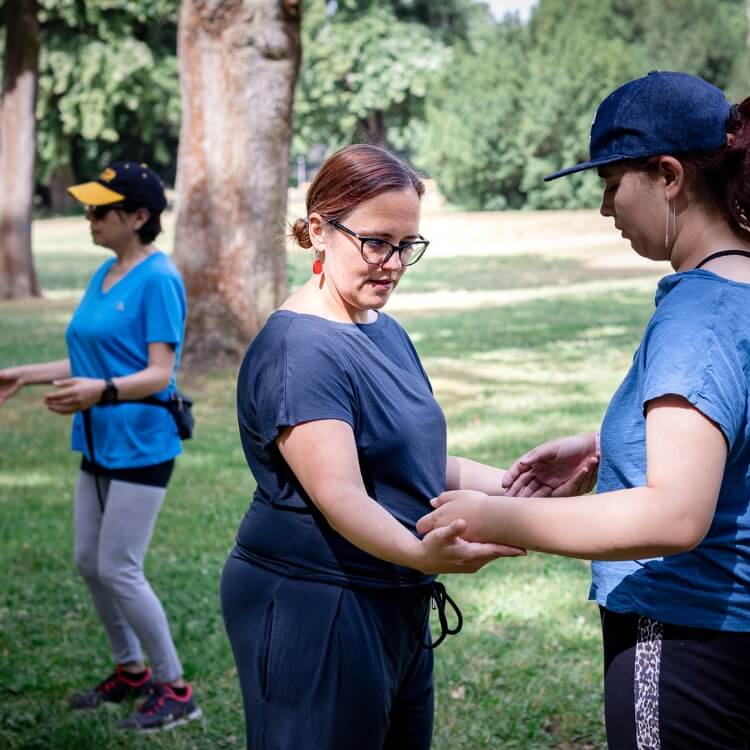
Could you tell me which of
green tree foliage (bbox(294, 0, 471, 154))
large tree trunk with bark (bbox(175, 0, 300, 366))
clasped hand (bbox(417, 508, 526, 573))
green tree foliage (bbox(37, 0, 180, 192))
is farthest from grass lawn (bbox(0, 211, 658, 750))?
green tree foliage (bbox(294, 0, 471, 154))

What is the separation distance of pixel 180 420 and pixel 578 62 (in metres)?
35.2

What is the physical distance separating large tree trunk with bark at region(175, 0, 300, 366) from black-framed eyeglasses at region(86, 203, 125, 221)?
6.64m

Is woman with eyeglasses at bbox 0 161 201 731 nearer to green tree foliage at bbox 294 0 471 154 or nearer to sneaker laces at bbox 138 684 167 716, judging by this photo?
sneaker laces at bbox 138 684 167 716

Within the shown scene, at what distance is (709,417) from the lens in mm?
1923

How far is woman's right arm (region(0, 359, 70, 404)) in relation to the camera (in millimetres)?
4641

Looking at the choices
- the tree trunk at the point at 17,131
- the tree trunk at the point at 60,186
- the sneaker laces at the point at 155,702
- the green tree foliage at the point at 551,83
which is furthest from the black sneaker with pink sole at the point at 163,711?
the tree trunk at the point at 60,186

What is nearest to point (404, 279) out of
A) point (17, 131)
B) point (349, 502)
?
point (17, 131)

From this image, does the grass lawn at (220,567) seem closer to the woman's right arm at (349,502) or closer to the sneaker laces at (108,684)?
the sneaker laces at (108,684)

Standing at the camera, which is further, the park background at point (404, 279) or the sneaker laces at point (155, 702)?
the park background at point (404, 279)

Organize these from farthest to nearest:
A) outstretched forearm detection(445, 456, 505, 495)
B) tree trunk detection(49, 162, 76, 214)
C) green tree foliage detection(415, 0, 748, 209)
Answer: tree trunk detection(49, 162, 76, 214)
green tree foliage detection(415, 0, 748, 209)
outstretched forearm detection(445, 456, 505, 495)

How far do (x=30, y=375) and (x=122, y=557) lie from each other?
867 mm

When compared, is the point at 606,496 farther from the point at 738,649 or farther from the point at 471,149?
the point at 471,149

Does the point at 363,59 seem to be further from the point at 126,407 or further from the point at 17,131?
the point at 126,407

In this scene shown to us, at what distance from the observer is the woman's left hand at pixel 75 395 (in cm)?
423
